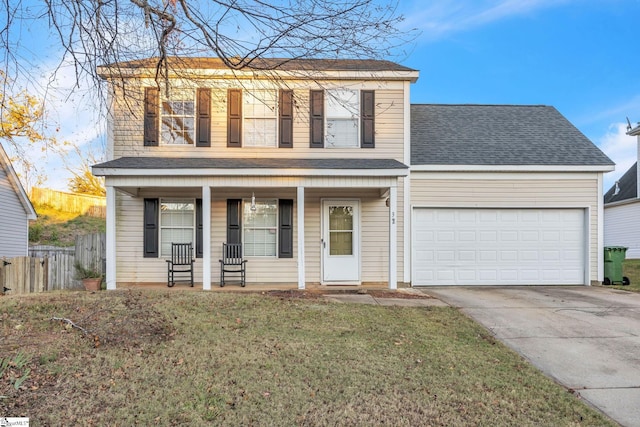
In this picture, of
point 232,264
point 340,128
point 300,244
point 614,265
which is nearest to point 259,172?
point 300,244

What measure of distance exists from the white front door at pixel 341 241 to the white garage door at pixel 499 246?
149 cm

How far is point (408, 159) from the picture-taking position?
30.1ft

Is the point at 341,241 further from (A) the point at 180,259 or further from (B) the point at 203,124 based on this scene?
(B) the point at 203,124

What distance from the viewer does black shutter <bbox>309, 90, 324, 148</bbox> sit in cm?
905

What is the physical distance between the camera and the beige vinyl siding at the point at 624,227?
16641 mm

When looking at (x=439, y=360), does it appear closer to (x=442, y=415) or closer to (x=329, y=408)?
(x=442, y=415)

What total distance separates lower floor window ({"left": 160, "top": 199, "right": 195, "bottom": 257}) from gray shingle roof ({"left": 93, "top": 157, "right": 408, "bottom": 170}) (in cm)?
110

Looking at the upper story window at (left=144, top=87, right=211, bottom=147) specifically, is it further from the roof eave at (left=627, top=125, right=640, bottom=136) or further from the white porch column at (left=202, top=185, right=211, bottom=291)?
the roof eave at (left=627, top=125, right=640, bottom=136)

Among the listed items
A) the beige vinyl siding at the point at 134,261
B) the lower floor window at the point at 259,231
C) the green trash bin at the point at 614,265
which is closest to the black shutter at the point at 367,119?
the lower floor window at the point at 259,231

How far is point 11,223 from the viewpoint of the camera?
14500 mm

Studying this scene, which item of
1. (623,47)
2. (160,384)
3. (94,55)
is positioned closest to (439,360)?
(160,384)

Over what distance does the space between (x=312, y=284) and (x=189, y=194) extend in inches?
142

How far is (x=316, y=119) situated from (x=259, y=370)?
6662 mm

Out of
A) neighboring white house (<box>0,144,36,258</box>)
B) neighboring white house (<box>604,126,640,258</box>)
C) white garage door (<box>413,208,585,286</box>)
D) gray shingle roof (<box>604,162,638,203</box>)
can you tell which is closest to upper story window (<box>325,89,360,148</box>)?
white garage door (<box>413,208,585,286</box>)
